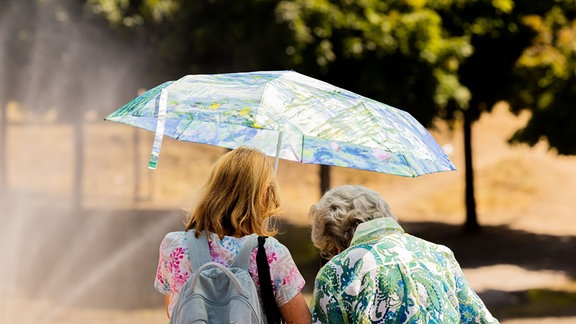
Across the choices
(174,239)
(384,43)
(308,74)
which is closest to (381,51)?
(384,43)

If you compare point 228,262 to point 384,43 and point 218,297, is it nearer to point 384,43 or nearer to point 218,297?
point 218,297

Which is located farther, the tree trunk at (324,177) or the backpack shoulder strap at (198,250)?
the tree trunk at (324,177)

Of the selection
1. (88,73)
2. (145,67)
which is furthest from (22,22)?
(145,67)

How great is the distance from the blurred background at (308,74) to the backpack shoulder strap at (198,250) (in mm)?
9304

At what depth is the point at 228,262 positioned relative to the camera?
3197 mm

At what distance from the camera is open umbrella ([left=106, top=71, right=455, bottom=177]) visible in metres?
3.53

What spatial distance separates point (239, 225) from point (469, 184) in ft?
58.5

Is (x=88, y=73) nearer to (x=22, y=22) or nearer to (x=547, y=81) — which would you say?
(x=22, y=22)

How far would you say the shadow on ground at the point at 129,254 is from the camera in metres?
14.1

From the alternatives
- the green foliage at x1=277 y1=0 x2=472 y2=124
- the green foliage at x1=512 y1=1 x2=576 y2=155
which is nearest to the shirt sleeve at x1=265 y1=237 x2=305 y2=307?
the green foliage at x1=512 y1=1 x2=576 y2=155

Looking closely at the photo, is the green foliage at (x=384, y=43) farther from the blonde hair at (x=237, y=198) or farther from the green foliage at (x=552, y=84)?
the blonde hair at (x=237, y=198)

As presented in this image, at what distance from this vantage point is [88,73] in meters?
19.3

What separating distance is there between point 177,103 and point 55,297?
34.5 ft

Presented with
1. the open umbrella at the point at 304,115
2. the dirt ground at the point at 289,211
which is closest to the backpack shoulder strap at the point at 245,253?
the open umbrella at the point at 304,115
